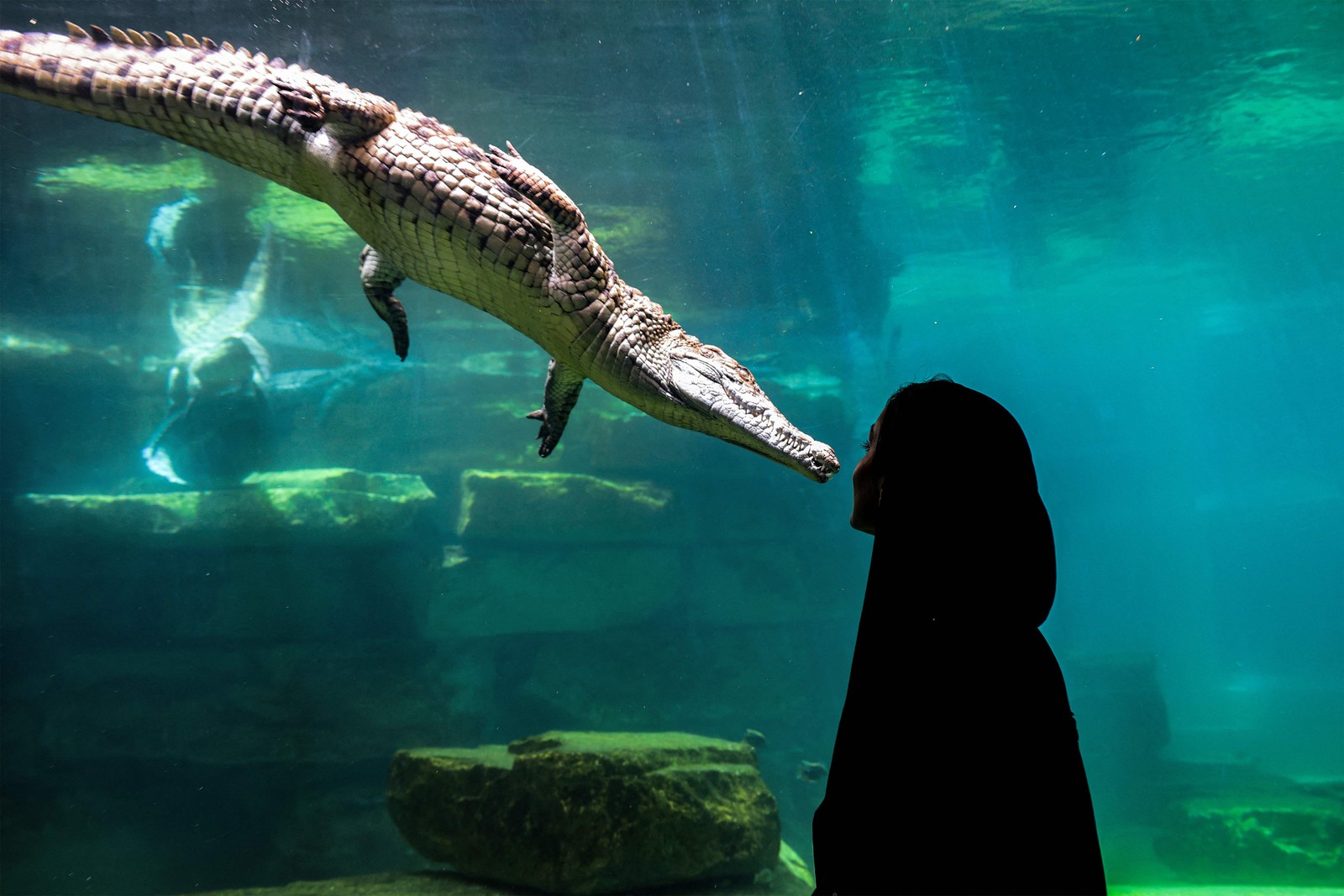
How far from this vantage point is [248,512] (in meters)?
12.9

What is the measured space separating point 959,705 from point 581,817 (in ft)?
17.9

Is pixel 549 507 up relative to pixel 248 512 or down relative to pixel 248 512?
up

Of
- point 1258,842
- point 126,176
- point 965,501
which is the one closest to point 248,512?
point 126,176

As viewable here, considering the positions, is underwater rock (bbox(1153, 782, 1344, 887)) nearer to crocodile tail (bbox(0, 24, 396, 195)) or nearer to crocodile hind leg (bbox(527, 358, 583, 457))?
crocodile hind leg (bbox(527, 358, 583, 457))

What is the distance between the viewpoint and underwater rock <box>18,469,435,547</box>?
12188mm

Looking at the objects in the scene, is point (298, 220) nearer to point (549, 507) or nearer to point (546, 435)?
point (549, 507)

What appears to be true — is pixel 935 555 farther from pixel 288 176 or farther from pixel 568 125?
pixel 568 125

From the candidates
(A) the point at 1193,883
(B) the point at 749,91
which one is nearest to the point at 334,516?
(B) the point at 749,91

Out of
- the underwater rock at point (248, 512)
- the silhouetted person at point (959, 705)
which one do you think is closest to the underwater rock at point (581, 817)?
the silhouetted person at point (959, 705)

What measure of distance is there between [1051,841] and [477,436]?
1713 cm

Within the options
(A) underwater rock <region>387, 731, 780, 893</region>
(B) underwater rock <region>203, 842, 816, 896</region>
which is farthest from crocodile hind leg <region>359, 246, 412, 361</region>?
(B) underwater rock <region>203, 842, 816, 896</region>

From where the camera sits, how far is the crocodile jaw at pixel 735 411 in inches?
118

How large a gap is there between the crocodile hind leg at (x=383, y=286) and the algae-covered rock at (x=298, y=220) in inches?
329

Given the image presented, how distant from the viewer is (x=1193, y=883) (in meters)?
10.2
